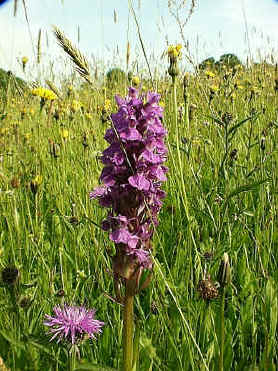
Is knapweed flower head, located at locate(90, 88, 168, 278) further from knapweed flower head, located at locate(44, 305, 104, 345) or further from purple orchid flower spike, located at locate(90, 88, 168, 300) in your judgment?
knapweed flower head, located at locate(44, 305, 104, 345)

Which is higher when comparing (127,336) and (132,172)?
(132,172)

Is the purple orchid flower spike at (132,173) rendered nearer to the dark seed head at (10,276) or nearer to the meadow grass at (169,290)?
the meadow grass at (169,290)

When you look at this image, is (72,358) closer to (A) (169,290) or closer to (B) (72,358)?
(B) (72,358)

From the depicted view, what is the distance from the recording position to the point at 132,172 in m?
0.75

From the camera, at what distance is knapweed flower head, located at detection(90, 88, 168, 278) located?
75cm

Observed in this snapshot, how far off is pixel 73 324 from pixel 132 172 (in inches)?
14.0

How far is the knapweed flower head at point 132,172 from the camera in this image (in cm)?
75

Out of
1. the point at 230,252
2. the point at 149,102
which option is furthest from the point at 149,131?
the point at 230,252

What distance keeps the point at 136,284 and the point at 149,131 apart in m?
0.28

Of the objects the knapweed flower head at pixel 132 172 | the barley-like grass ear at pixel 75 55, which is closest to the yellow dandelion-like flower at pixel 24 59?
the barley-like grass ear at pixel 75 55

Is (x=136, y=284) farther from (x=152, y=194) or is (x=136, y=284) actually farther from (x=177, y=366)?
(x=177, y=366)

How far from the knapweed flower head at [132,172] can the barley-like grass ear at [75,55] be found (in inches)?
7.8

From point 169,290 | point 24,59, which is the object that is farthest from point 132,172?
point 24,59

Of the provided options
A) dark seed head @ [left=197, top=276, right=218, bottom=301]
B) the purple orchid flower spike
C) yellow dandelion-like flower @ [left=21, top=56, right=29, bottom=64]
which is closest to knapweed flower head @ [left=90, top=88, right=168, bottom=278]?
the purple orchid flower spike
